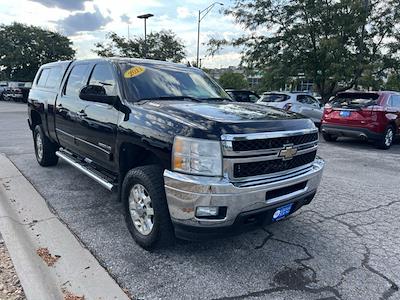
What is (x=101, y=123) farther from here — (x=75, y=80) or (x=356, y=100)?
(x=356, y=100)

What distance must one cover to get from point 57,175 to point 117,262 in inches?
132

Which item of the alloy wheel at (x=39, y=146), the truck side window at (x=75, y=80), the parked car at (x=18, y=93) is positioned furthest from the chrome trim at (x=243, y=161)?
the parked car at (x=18, y=93)

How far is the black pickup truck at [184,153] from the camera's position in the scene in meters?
2.98

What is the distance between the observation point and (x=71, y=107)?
5.10 meters

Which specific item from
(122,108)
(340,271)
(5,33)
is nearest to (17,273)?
(122,108)

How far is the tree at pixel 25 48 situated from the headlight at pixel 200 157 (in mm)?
53285

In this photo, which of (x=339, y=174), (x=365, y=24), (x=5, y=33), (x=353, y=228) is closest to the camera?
(x=353, y=228)

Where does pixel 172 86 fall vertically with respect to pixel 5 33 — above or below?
below

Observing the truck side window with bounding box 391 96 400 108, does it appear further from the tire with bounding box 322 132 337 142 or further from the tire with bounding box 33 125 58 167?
Result: the tire with bounding box 33 125 58 167

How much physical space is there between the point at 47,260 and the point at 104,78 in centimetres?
222

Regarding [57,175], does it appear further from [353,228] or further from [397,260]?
[397,260]

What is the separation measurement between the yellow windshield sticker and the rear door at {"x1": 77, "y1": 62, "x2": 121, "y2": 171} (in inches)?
6.3

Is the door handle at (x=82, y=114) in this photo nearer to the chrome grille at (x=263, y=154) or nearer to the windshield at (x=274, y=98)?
the chrome grille at (x=263, y=154)

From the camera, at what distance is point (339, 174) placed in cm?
692
